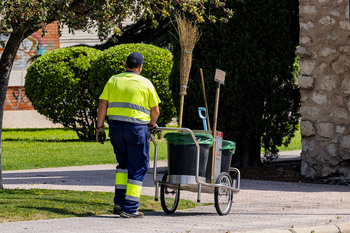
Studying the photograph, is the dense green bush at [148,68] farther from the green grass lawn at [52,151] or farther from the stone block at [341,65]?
the stone block at [341,65]

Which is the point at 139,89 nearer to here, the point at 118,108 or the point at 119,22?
the point at 118,108

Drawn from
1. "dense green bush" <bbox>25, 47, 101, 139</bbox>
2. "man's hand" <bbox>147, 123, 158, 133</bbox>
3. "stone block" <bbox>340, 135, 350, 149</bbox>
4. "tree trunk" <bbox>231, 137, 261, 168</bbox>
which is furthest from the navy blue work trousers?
"dense green bush" <bbox>25, 47, 101, 139</bbox>

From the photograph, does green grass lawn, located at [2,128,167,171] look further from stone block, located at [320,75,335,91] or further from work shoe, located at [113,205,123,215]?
work shoe, located at [113,205,123,215]

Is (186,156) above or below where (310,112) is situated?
below

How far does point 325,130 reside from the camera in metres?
12.0

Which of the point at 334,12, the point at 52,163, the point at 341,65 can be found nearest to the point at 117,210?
the point at 341,65

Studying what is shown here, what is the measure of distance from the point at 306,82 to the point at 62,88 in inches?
406

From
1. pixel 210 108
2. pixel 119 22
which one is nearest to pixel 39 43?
pixel 210 108

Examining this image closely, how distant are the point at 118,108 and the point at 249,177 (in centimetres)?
535

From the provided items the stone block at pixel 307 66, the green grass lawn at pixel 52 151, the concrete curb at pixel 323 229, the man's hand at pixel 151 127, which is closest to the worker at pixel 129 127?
the man's hand at pixel 151 127

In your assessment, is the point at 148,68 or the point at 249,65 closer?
the point at 249,65

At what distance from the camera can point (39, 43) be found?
2920 cm

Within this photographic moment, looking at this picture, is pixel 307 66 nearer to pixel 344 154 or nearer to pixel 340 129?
pixel 340 129

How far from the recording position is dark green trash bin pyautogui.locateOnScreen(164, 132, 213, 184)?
8000 millimetres
